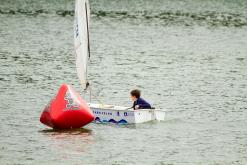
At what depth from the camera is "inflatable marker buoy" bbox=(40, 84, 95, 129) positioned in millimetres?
34250

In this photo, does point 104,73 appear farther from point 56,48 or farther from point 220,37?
point 220,37

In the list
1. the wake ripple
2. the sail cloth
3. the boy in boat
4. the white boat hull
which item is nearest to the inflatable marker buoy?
the white boat hull

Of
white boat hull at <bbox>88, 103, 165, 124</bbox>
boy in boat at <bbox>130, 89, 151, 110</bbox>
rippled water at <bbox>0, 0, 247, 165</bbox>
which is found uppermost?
boy in boat at <bbox>130, 89, 151, 110</bbox>

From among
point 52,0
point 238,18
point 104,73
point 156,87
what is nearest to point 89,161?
point 156,87

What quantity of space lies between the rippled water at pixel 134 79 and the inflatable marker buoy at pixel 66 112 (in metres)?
0.50

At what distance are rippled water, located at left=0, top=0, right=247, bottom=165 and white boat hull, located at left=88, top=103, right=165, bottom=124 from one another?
1.17 ft

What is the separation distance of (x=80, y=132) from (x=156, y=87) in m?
14.6

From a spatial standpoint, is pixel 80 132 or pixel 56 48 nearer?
pixel 80 132

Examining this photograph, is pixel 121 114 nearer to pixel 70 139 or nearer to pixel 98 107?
pixel 98 107

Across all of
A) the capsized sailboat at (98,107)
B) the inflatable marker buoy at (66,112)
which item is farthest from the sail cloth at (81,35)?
the inflatable marker buoy at (66,112)

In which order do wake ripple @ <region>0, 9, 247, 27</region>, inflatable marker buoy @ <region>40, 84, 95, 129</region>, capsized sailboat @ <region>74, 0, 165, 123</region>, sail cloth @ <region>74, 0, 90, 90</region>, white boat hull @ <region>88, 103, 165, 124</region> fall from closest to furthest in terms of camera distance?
inflatable marker buoy @ <region>40, 84, 95, 129</region>, white boat hull @ <region>88, 103, 165, 124</region>, capsized sailboat @ <region>74, 0, 165, 123</region>, sail cloth @ <region>74, 0, 90, 90</region>, wake ripple @ <region>0, 9, 247, 27</region>

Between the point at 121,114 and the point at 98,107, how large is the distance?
121cm

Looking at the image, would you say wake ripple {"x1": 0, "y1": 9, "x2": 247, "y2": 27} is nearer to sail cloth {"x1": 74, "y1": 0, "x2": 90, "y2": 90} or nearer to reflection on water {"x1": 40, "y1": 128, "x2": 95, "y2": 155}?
sail cloth {"x1": 74, "y1": 0, "x2": 90, "y2": 90}

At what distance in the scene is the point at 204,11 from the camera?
10419cm
